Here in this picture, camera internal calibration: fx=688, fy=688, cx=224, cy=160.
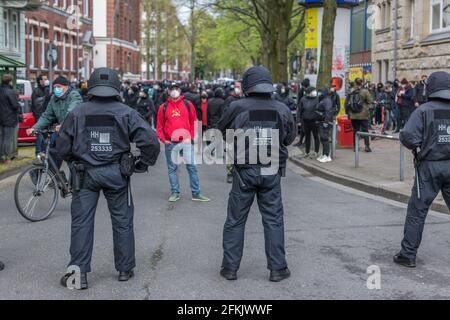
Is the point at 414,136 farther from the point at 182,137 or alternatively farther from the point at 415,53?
the point at 415,53

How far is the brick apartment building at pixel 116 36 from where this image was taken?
6353 centimetres

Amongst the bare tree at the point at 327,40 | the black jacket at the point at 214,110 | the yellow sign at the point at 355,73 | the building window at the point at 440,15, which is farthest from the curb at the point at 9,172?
the yellow sign at the point at 355,73

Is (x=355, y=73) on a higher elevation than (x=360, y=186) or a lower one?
higher

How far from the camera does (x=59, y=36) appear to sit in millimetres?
43781

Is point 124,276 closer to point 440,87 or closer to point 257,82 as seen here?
point 257,82

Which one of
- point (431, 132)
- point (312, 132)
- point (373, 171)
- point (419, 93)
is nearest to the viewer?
point (431, 132)

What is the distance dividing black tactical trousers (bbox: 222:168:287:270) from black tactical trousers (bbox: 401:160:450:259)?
1.36 m

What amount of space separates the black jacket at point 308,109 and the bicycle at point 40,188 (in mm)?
7682

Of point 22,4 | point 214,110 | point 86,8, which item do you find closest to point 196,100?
point 214,110

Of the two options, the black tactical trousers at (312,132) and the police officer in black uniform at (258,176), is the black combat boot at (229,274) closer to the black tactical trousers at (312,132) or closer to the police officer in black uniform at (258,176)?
the police officer in black uniform at (258,176)

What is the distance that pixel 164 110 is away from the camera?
10.4 meters

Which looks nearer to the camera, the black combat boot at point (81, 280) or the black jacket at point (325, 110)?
the black combat boot at point (81, 280)

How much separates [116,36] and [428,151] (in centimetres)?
6172
